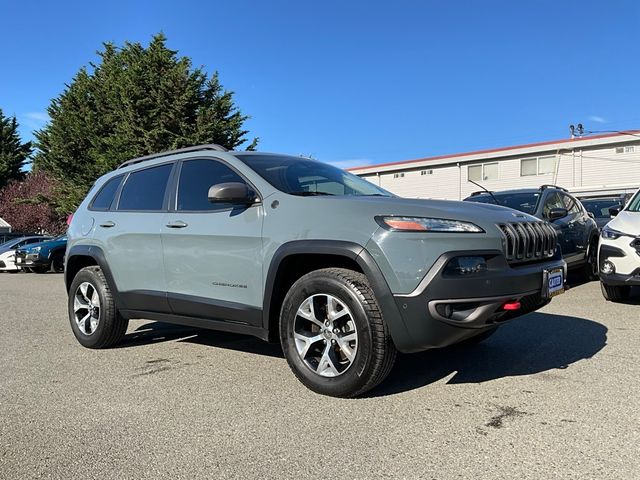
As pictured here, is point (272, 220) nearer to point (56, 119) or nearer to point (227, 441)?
point (227, 441)

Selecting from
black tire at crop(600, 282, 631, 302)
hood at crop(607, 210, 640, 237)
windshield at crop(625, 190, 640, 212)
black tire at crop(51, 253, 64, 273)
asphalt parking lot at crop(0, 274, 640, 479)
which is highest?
windshield at crop(625, 190, 640, 212)

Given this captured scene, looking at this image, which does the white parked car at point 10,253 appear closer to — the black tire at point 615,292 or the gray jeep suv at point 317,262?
the gray jeep suv at point 317,262

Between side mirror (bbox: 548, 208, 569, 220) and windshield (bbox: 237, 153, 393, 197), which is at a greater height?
windshield (bbox: 237, 153, 393, 197)

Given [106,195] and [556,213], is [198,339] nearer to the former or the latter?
[106,195]

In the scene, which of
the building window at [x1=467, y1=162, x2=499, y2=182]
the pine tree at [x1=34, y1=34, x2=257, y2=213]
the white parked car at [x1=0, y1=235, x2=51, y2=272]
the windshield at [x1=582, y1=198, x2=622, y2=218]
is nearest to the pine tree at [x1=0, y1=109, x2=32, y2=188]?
the pine tree at [x1=34, y1=34, x2=257, y2=213]

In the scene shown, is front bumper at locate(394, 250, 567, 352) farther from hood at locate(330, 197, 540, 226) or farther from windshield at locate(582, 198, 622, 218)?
windshield at locate(582, 198, 622, 218)

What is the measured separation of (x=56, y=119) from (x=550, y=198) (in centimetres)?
2712

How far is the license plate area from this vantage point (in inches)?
147

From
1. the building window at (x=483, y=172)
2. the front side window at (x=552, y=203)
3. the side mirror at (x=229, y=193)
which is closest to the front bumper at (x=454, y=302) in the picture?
the side mirror at (x=229, y=193)

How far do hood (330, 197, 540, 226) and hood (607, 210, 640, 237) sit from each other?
365 cm

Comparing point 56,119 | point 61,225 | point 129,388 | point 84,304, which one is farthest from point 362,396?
point 61,225

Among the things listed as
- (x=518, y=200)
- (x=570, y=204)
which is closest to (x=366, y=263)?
(x=518, y=200)

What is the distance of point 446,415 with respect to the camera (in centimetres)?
336

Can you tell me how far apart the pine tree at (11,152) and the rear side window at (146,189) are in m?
49.7
